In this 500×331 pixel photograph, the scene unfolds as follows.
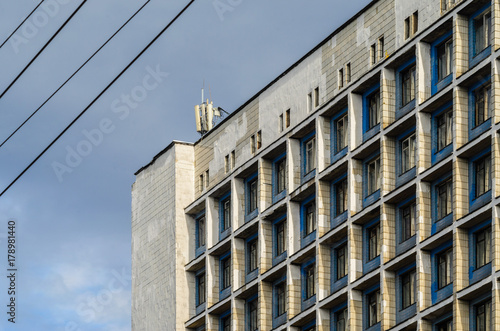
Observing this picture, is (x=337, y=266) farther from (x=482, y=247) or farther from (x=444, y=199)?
(x=482, y=247)

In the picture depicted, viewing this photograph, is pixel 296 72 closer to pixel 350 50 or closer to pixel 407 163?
pixel 350 50

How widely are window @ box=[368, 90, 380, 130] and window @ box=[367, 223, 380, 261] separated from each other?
431 centimetres

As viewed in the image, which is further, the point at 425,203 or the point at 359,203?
the point at 359,203

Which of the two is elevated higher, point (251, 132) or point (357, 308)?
point (251, 132)

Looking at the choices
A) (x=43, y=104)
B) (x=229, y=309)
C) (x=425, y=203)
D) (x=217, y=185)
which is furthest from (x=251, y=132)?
(x=43, y=104)

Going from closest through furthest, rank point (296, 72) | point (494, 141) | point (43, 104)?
1. point (43, 104)
2. point (494, 141)
3. point (296, 72)

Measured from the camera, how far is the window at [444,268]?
59.3 metres

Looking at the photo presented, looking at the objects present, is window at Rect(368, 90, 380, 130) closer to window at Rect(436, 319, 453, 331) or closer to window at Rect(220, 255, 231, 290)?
window at Rect(436, 319, 453, 331)

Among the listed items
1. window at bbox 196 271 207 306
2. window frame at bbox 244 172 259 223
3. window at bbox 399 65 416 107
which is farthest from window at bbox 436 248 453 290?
window at bbox 196 271 207 306

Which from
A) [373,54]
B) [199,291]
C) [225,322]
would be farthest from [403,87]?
[199,291]

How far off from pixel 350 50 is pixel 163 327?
62.9 feet

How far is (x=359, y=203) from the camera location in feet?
215

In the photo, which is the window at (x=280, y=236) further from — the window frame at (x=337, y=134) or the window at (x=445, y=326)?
the window at (x=445, y=326)

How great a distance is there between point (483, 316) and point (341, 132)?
1343cm
